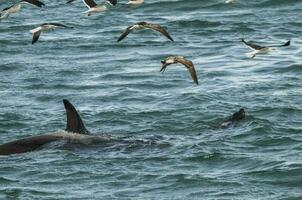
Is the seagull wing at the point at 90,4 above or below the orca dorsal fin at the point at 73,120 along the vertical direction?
above

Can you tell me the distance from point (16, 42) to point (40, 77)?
4.32 metres

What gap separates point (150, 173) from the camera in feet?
59.4

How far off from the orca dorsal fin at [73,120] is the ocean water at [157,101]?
15.1 inches

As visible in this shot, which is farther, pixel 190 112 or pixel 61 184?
pixel 190 112

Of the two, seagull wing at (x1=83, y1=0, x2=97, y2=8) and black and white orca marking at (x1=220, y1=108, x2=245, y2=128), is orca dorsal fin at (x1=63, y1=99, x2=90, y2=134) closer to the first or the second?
black and white orca marking at (x1=220, y1=108, x2=245, y2=128)

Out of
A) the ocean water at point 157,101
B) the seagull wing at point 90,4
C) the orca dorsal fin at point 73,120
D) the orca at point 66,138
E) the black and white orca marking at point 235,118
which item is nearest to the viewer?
the ocean water at point 157,101

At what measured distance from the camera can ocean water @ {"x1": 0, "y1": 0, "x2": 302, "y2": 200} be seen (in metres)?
17.8

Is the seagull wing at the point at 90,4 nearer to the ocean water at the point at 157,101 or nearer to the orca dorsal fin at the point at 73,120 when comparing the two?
the ocean water at the point at 157,101

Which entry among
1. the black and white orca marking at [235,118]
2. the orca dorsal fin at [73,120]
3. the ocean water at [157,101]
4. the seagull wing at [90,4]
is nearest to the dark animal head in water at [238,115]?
the black and white orca marking at [235,118]

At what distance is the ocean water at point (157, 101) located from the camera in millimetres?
17828

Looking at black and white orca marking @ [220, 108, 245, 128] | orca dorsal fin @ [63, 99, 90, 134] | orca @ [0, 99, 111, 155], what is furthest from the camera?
black and white orca marking @ [220, 108, 245, 128]

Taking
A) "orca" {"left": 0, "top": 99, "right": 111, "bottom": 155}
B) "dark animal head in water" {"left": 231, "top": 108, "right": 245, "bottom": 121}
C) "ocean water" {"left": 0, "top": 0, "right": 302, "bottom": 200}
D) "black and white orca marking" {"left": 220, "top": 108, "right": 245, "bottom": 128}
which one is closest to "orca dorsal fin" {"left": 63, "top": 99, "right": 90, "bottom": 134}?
"orca" {"left": 0, "top": 99, "right": 111, "bottom": 155}

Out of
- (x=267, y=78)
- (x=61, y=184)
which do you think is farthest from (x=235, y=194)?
(x=267, y=78)

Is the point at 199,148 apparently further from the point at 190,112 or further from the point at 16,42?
the point at 16,42
